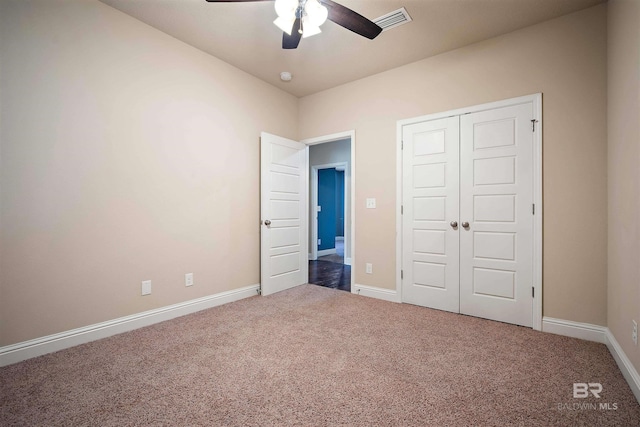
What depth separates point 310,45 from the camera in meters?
2.94

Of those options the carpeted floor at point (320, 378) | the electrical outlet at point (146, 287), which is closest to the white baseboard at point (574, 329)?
the carpeted floor at point (320, 378)

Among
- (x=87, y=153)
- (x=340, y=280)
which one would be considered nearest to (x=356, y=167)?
(x=340, y=280)

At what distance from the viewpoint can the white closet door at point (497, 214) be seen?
263 cm

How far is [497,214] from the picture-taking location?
9.09 ft

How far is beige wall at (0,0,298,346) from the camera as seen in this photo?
2.00m

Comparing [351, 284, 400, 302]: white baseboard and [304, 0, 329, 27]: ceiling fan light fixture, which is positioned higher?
[304, 0, 329, 27]: ceiling fan light fixture

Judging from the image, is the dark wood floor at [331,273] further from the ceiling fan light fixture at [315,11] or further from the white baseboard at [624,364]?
the ceiling fan light fixture at [315,11]

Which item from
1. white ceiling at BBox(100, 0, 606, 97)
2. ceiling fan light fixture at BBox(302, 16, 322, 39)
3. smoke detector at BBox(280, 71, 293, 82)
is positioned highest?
white ceiling at BBox(100, 0, 606, 97)

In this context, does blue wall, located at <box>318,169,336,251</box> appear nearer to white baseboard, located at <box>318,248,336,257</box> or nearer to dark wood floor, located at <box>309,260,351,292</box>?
white baseboard, located at <box>318,248,336,257</box>

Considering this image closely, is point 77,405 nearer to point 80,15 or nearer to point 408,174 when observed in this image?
point 80,15

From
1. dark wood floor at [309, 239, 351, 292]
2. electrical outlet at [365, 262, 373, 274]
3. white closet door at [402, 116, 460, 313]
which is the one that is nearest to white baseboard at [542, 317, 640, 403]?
white closet door at [402, 116, 460, 313]

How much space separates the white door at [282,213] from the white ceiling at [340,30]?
3.24 ft

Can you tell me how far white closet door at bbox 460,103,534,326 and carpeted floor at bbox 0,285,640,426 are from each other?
0.88 feet

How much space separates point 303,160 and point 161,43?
2155mm
